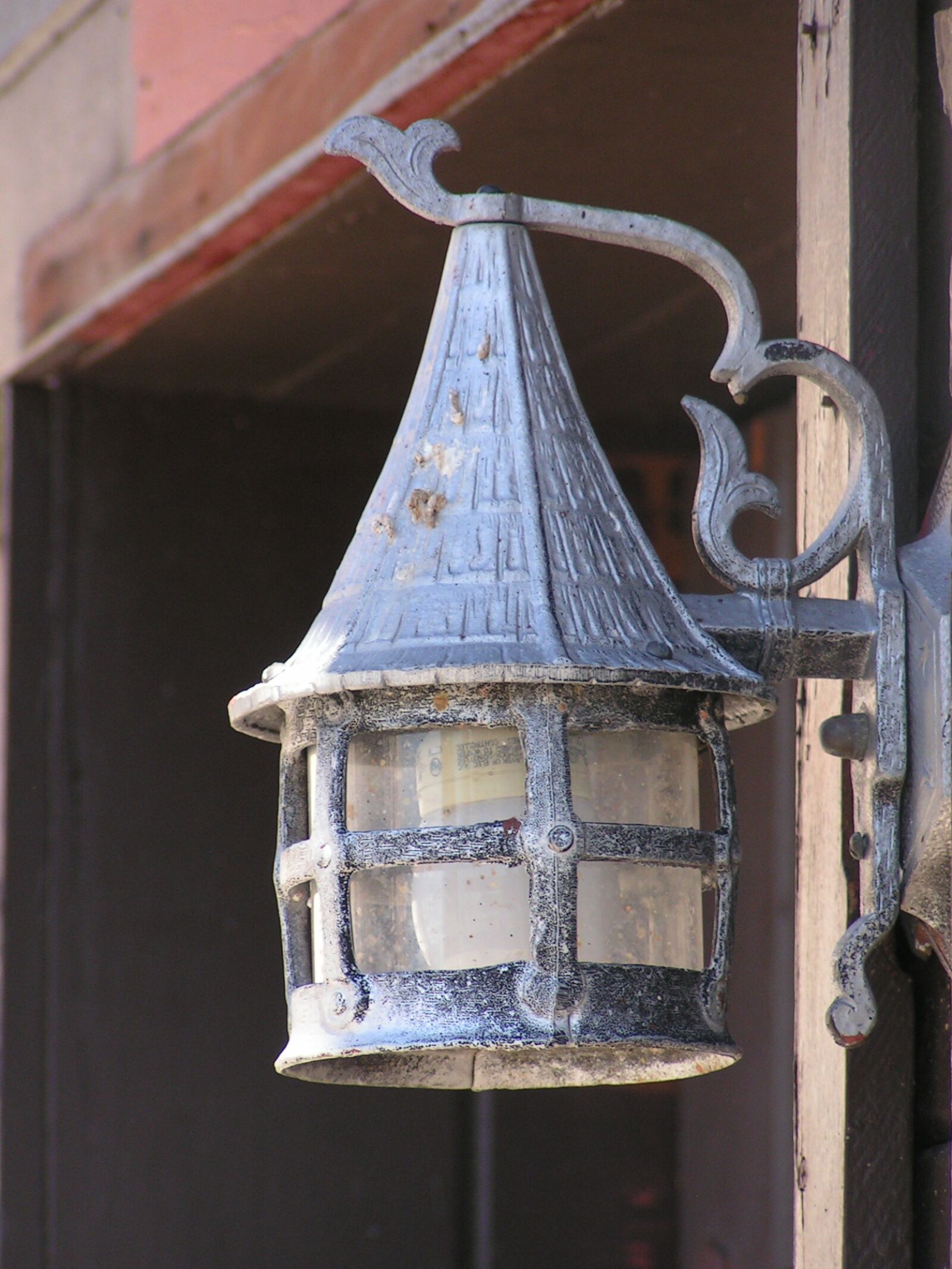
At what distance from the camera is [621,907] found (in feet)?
4.27

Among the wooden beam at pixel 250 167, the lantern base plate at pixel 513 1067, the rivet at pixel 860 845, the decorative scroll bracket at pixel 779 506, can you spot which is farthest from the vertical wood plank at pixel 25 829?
the rivet at pixel 860 845

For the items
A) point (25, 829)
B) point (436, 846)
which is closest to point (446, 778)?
point (436, 846)

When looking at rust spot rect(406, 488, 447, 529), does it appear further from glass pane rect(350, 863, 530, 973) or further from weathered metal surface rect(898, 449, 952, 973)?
weathered metal surface rect(898, 449, 952, 973)

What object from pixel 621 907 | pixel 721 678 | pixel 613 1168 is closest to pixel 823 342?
pixel 721 678

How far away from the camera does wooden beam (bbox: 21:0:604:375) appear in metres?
2.09

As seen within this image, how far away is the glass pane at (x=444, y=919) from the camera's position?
4.14 ft

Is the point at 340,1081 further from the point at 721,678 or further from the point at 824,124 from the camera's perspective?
the point at 824,124

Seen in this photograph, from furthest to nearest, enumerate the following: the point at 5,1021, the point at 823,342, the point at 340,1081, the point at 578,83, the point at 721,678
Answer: the point at 5,1021 → the point at 578,83 → the point at 823,342 → the point at 340,1081 → the point at 721,678

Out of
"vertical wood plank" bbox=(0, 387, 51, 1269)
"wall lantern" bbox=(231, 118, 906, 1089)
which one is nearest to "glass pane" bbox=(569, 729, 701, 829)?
"wall lantern" bbox=(231, 118, 906, 1089)

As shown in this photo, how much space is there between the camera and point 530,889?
124 cm

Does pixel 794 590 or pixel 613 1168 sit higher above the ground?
pixel 794 590

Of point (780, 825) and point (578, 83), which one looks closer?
point (578, 83)

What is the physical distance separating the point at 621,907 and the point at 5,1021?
6.08ft

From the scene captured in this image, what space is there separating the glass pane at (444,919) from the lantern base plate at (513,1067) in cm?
11
